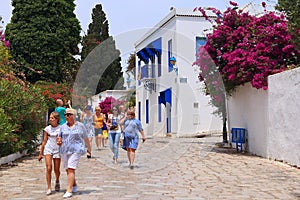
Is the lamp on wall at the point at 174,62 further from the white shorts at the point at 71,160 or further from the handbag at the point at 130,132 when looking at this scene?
the white shorts at the point at 71,160

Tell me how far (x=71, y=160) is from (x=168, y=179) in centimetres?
263

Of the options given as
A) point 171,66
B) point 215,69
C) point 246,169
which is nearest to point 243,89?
point 215,69

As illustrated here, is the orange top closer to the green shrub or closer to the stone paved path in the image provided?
the green shrub

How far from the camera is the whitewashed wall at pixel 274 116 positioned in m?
10.5

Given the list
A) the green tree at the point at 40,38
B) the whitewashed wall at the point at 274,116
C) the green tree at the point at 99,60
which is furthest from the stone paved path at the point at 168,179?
the green tree at the point at 40,38

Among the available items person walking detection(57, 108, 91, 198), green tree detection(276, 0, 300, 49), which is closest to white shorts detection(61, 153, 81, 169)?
person walking detection(57, 108, 91, 198)

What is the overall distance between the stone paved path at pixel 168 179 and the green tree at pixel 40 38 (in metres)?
16.9

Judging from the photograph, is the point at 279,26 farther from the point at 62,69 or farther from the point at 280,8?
the point at 62,69

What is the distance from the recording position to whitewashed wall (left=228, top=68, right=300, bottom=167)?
1052 centimetres

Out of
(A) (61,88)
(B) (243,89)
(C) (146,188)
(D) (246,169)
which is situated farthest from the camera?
(A) (61,88)

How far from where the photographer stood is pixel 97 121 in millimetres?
14875

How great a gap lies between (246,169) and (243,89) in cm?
447

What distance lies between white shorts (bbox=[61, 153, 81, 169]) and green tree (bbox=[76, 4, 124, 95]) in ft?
65.6

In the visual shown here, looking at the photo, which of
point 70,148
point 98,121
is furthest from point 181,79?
point 70,148
